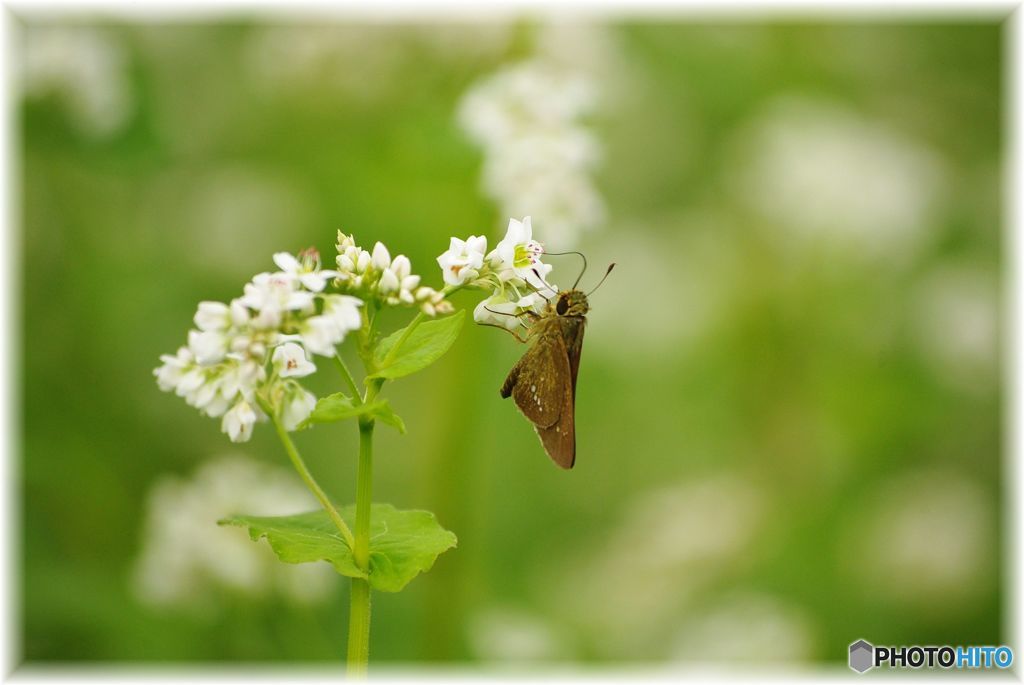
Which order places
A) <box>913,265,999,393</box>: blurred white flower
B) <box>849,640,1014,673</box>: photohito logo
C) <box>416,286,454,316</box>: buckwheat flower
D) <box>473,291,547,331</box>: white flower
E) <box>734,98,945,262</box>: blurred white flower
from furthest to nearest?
<box>734,98,945,262</box>: blurred white flower, <box>913,265,999,393</box>: blurred white flower, <box>849,640,1014,673</box>: photohito logo, <box>473,291,547,331</box>: white flower, <box>416,286,454,316</box>: buckwheat flower

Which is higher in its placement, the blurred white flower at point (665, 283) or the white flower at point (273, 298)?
the blurred white flower at point (665, 283)

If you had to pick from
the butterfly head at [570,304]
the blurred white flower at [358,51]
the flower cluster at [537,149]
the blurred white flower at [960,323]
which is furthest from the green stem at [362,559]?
the blurred white flower at [960,323]

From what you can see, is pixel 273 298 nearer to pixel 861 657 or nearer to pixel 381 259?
pixel 381 259

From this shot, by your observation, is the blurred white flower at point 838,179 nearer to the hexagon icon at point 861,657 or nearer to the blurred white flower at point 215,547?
the hexagon icon at point 861,657

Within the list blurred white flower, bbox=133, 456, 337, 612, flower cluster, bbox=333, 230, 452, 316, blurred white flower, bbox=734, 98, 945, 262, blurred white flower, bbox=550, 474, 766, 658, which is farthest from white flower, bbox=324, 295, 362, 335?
blurred white flower, bbox=734, 98, 945, 262

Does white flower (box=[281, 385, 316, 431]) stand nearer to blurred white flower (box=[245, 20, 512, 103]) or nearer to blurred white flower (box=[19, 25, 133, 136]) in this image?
blurred white flower (box=[245, 20, 512, 103])

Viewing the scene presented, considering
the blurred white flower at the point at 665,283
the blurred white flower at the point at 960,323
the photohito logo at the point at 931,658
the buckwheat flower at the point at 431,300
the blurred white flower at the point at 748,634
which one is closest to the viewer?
the buckwheat flower at the point at 431,300

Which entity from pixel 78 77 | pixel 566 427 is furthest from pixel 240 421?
pixel 78 77
